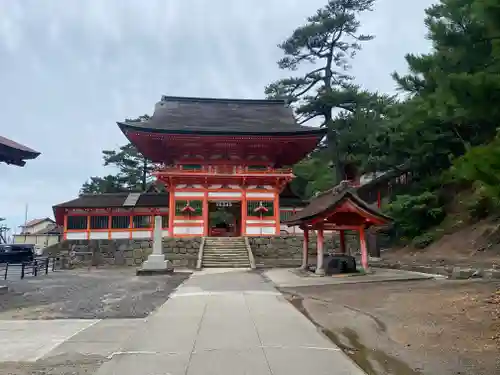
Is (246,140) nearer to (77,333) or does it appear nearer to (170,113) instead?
(170,113)

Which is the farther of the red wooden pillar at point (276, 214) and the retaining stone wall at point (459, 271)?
Result: the red wooden pillar at point (276, 214)

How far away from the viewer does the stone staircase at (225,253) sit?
827 inches

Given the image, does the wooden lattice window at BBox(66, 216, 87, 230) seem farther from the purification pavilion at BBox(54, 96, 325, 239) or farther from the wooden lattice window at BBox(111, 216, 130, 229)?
the wooden lattice window at BBox(111, 216, 130, 229)

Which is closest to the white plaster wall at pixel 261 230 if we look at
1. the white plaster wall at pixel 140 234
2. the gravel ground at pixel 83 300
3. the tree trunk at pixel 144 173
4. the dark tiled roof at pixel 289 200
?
the dark tiled roof at pixel 289 200

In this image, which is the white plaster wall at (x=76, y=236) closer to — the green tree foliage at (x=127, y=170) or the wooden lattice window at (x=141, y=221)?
the wooden lattice window at (x=141, y=221)

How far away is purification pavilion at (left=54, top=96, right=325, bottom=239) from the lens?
25.0m

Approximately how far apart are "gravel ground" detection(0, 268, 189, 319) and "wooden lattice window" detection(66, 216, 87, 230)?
1278 cm

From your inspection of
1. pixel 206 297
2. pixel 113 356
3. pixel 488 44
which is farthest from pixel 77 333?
pixel 488 44

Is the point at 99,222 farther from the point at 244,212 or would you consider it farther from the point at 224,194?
the point at 244,212

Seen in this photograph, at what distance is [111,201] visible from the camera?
90.6 feet

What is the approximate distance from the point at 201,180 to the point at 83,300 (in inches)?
611

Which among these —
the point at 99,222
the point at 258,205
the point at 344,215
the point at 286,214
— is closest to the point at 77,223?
the point at 99,222

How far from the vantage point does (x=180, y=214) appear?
25156 mm

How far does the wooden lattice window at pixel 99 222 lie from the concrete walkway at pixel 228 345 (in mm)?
19923
